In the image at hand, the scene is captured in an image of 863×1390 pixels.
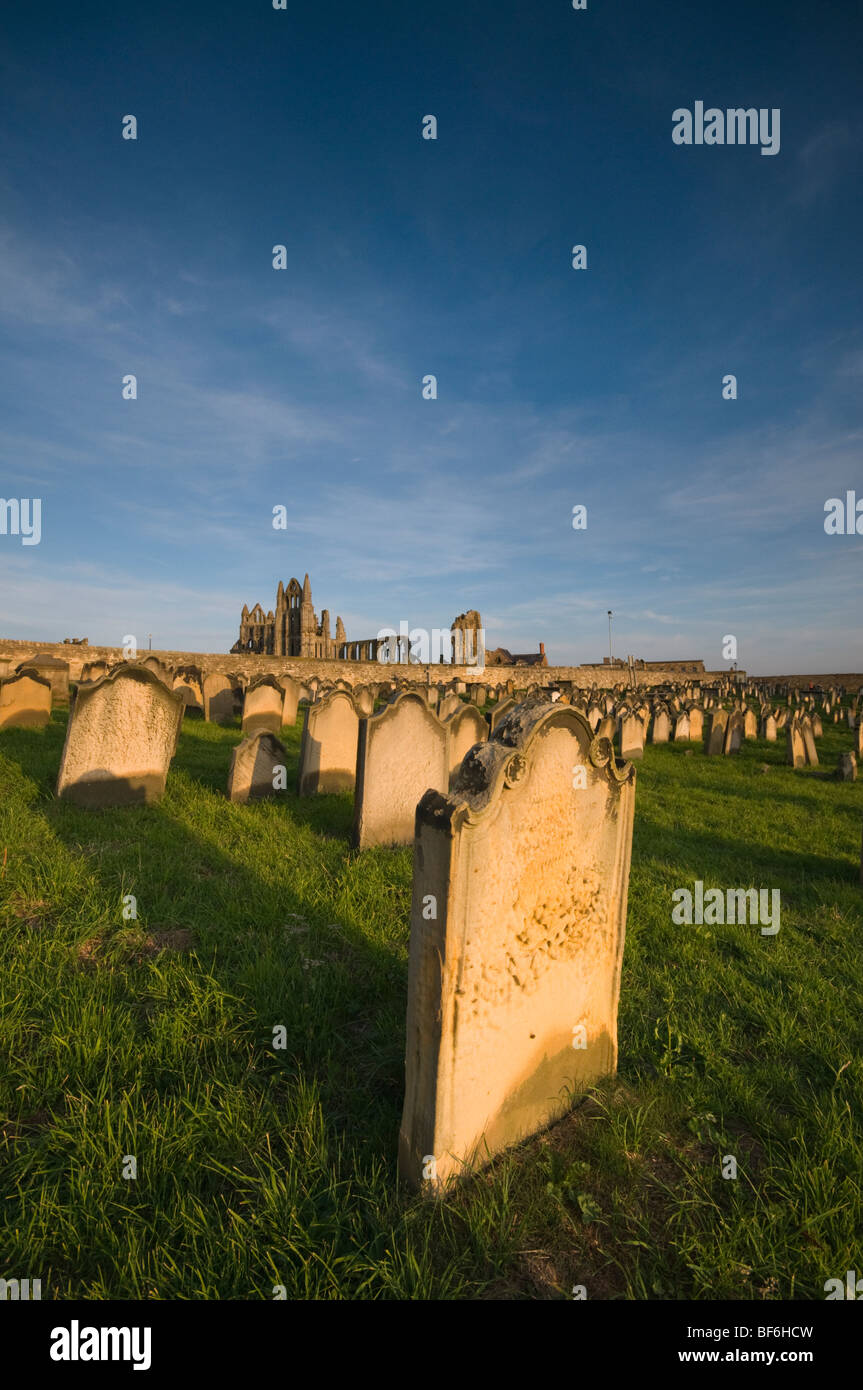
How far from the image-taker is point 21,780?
6.04 m

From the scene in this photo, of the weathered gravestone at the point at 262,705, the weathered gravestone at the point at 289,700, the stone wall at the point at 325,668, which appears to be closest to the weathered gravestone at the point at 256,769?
the weathered gravestone at the point at 262,705

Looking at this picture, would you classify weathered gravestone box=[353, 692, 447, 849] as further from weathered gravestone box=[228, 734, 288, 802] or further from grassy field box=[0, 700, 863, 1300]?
weathered gravestone box=[228, 734, 288, 802]

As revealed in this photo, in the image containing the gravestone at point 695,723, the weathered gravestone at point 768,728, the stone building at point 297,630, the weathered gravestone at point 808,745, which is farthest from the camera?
the stone building at point 297,630

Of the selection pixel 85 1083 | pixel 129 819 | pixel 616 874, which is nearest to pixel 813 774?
pixel 616 874

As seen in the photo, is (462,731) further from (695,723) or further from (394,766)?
(695,723)

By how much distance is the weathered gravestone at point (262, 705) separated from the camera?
11.4 meters

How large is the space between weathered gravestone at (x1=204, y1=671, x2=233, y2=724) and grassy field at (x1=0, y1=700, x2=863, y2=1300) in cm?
970

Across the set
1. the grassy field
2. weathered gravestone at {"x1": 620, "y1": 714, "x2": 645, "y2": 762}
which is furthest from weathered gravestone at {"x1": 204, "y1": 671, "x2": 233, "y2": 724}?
the grassy field

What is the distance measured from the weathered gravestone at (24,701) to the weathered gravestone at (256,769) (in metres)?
5.83

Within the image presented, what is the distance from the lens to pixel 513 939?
2.23 metres

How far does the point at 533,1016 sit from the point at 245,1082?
1186 millimetres

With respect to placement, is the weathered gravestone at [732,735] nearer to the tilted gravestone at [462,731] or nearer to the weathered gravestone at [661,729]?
the weathered gravestone at [661,729]
